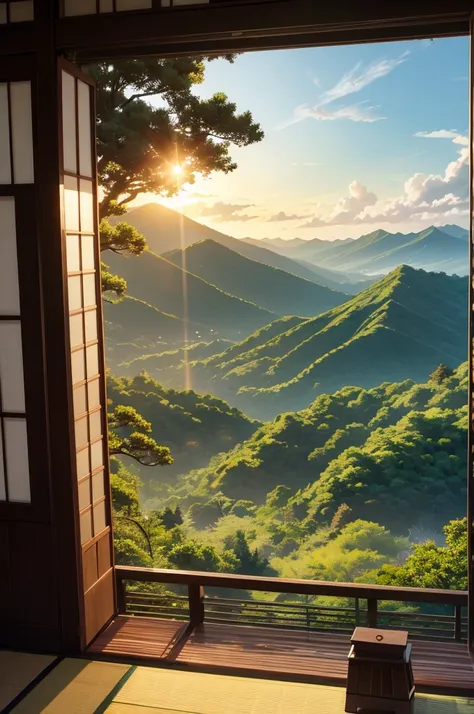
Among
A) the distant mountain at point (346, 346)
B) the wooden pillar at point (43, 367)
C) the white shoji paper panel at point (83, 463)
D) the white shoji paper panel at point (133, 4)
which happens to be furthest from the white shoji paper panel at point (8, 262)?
the distant mountain at point (346, 346)

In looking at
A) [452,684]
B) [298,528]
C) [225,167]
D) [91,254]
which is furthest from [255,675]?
[298,528]

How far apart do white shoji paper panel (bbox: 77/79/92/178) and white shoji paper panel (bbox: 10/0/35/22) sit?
0.38 metres

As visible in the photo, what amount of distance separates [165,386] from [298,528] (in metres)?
4.83

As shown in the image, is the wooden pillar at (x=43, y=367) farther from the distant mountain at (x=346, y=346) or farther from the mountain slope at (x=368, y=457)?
the distant mountain at (x=346, y=346)

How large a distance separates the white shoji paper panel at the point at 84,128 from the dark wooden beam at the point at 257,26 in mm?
242

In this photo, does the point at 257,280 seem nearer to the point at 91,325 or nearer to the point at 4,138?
the point at 91,325

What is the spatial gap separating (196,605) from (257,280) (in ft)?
52.2

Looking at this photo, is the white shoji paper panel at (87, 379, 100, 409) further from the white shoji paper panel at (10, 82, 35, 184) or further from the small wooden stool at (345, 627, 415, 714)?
the small wooden stool at (345, 627, 415, 714)

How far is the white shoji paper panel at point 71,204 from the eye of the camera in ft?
11.8

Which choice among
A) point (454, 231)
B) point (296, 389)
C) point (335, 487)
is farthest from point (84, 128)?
point (454, 231)

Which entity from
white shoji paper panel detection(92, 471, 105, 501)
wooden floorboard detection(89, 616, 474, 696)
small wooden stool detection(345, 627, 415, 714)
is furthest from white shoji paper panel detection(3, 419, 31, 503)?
small wooden stool detection(345, 627, 415, 714)

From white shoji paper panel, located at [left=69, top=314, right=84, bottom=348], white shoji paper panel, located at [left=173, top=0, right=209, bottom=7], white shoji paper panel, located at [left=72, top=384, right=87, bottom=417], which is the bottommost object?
white shoji paper panel, located at [left=72, top=384, right=87, bottom=417]

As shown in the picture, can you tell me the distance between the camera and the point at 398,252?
60.0 ft

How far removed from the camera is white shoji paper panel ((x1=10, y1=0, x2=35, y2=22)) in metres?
3.54
